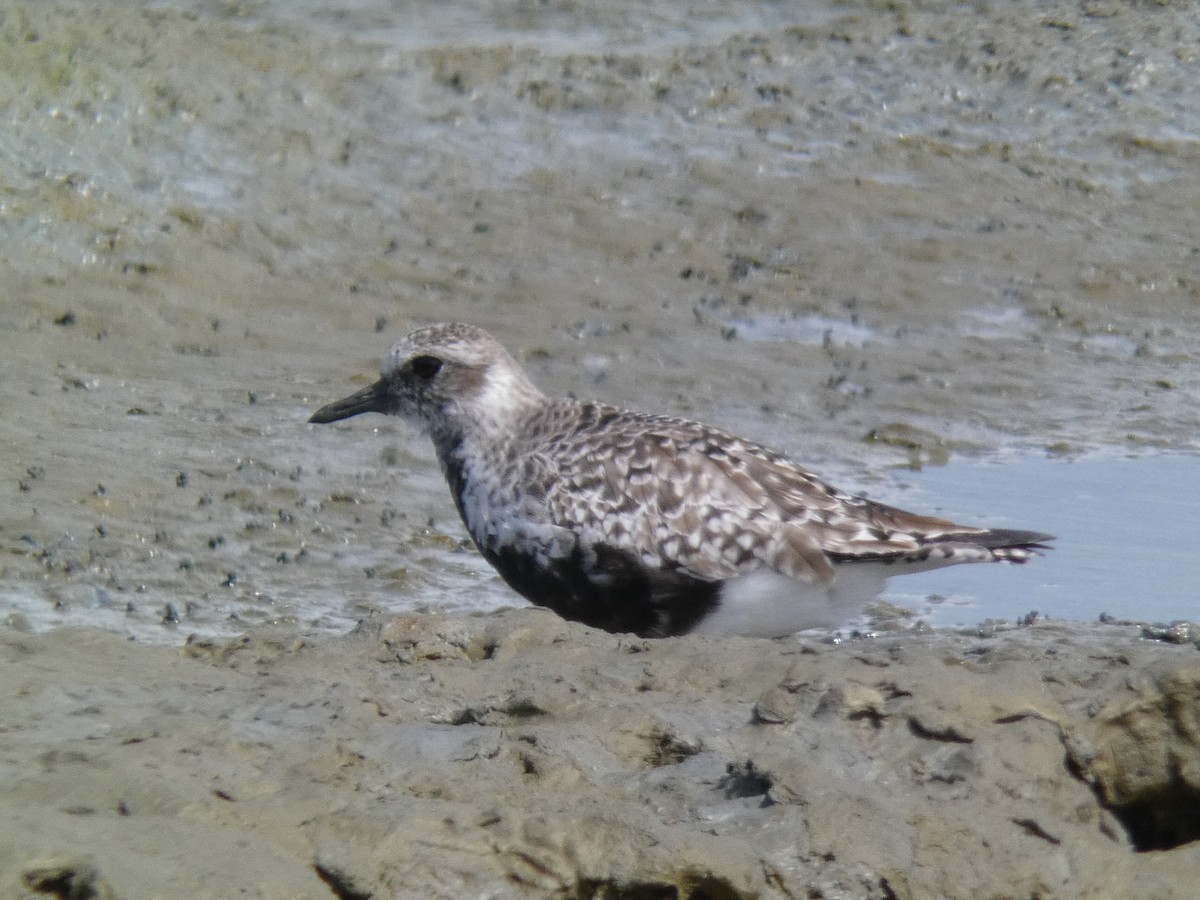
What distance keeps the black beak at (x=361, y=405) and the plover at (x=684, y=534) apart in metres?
0.91

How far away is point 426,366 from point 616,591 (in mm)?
1511

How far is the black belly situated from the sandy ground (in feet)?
1.32

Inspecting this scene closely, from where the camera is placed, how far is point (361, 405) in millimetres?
7906

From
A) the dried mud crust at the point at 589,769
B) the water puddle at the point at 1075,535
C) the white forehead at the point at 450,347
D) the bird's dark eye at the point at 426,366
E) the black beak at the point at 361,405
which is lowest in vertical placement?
the water puddle at the point at 1075,535

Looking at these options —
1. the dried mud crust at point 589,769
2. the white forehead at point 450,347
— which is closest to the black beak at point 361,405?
the white forehead at point 450,347

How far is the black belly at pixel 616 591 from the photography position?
6605 millimetres

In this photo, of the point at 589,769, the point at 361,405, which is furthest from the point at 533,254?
the point at 589,769

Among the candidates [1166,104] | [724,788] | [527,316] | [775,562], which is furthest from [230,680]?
[1166,104]

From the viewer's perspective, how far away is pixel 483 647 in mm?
5465

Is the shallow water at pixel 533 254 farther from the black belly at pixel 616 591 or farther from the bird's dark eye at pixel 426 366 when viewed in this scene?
the black belly at pixel 616 591

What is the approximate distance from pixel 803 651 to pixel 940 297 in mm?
6582

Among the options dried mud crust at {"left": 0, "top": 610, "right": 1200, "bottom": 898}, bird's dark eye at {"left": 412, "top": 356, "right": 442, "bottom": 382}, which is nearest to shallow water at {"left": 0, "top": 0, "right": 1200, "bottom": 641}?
bird's dark eye at {"left": 412, "top": 356, "right": 442, "bottom": 382}

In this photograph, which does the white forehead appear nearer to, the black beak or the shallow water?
the black beak

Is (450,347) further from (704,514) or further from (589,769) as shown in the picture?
(589,769)
